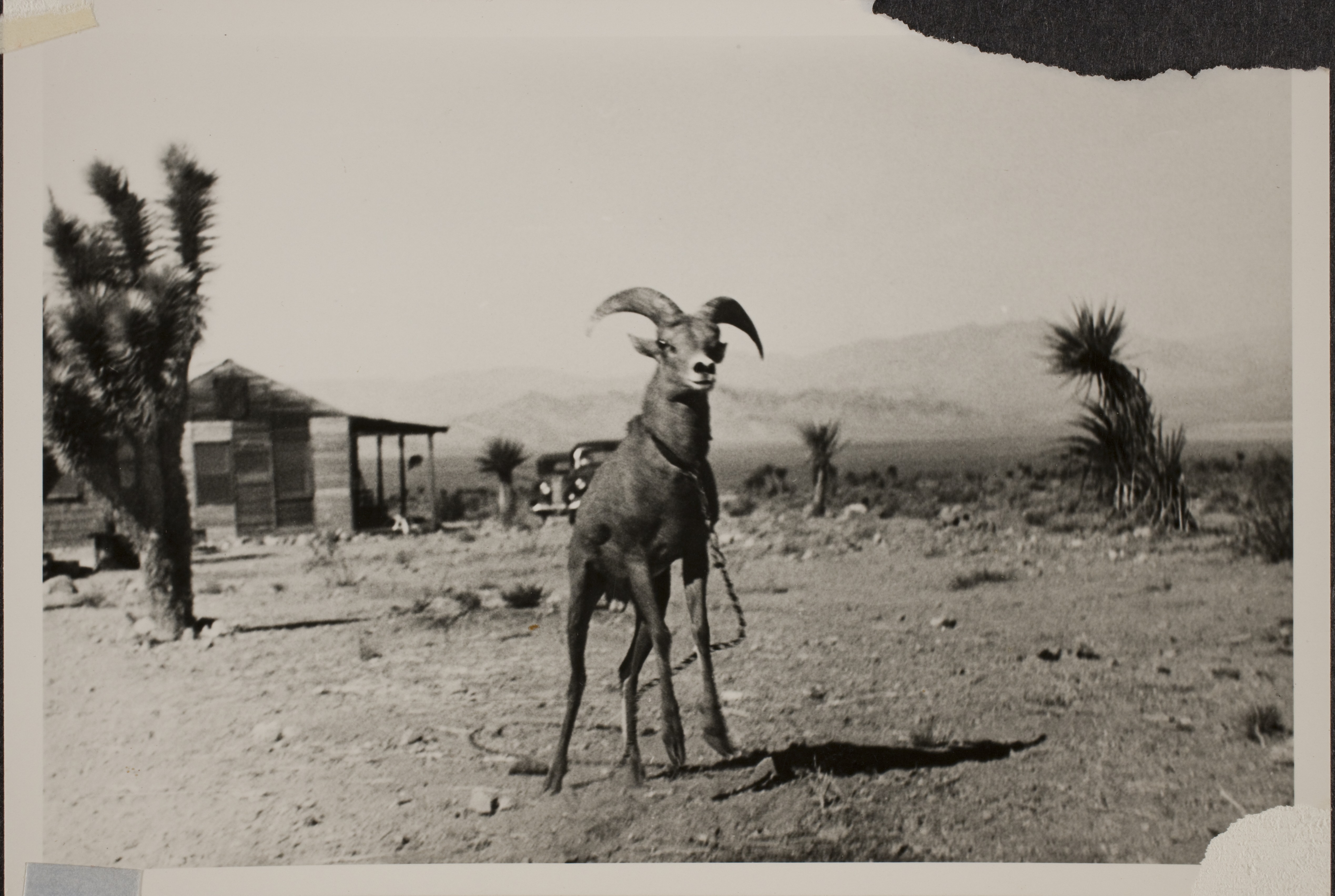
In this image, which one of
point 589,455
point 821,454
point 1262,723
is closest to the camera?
point 1262,723

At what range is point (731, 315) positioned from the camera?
14.2ft

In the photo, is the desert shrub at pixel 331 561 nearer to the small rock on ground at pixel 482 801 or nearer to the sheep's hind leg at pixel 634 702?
the small rock on ground at pixel 482 801

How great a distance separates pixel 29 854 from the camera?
429 cm

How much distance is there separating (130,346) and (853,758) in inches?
158

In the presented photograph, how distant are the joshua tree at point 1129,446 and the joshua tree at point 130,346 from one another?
4326 mm

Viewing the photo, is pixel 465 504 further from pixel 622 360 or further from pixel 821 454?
pixel 821 454

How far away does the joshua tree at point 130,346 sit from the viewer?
4383 mm

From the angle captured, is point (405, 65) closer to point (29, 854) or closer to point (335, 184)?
point (335, 184)

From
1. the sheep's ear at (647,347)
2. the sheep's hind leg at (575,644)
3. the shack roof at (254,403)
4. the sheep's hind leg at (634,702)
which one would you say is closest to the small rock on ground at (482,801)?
the sheep's hind leg at (575,644)

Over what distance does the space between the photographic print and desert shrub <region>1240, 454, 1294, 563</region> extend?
0.05 feet

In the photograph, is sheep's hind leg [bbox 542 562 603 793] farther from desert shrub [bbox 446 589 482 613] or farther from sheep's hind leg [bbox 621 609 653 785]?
desert shrub [bbox 446 589 482 613]

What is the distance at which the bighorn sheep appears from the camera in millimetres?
4156

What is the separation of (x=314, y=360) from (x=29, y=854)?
2727 mm

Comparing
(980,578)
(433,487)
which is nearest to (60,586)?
(433,487)
